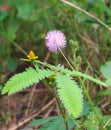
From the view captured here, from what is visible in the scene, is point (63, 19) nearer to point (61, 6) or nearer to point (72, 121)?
point (61, 6)

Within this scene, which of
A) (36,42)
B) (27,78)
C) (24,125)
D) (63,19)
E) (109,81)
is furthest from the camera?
(36,42)

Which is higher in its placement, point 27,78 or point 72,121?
point 27,78

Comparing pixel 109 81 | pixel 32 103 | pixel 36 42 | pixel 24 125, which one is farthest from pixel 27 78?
pixel 36 42
